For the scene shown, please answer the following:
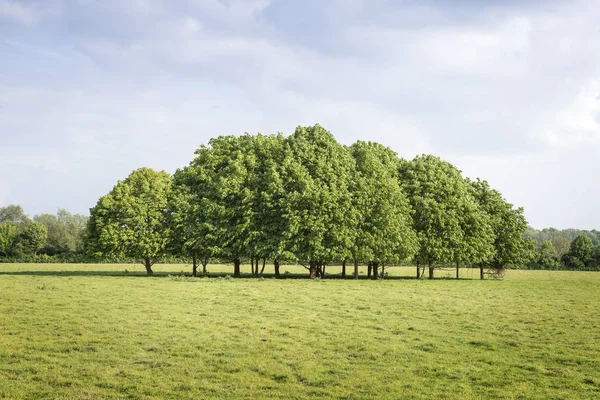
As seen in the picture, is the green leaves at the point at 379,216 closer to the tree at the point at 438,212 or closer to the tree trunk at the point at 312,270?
the tree at the point at 438,212

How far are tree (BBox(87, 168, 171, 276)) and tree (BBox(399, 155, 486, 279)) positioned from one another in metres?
35.4

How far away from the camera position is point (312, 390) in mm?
15102

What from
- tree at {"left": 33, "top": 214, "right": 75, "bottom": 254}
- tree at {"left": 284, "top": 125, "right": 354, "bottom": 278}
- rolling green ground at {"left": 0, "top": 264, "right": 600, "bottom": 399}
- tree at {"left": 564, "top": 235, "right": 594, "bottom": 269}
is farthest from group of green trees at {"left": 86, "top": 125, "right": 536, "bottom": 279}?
tree at {"left": 33, "top": 214, "right": 75, "bottom": 254}

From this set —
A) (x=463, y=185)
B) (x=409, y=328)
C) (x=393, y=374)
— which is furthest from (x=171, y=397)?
(x=463, y=185)

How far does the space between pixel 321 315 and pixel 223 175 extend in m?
39.3

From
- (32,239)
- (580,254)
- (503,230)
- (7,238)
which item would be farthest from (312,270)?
(7,238)

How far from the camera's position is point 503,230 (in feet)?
261

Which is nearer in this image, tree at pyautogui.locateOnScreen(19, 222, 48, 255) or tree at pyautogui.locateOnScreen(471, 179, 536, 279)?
tree at pyautogui.locateOnScreen(471, 179, 536, 279)

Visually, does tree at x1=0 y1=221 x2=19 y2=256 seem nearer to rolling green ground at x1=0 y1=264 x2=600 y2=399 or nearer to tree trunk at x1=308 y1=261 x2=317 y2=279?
tree trunk at x1=308 y1=261 x2=317 y2=279

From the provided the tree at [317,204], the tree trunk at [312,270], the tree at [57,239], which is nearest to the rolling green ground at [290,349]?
the tree at [317,204]

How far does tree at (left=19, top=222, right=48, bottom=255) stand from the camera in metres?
163

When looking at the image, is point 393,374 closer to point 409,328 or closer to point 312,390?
point 312,390

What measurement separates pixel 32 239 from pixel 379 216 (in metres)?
142

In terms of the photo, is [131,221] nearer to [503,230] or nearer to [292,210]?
[292,210]
